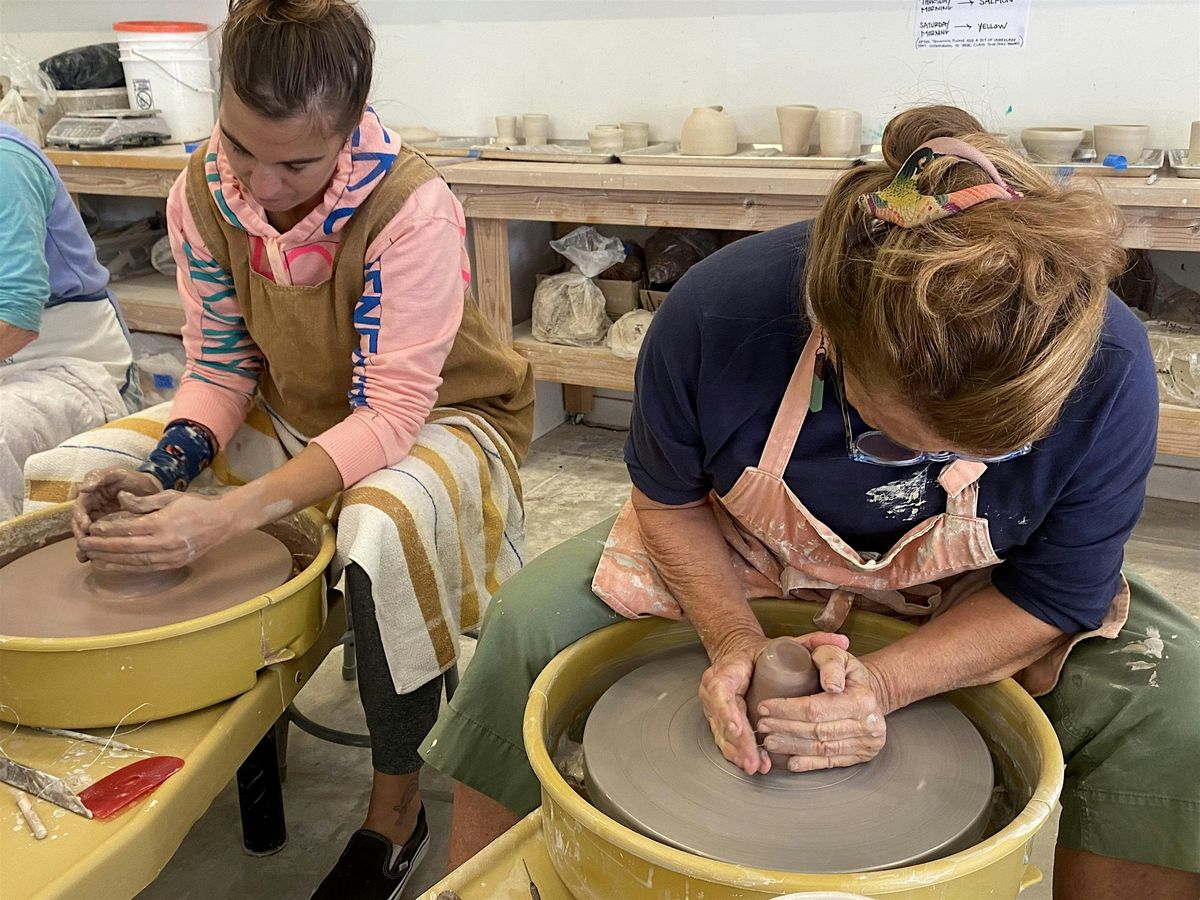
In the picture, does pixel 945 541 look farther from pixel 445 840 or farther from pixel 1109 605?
pixel 445 840

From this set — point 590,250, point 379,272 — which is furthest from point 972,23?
point 379,272

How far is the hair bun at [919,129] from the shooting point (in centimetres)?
112

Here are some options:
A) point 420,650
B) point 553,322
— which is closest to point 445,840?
point 420,650

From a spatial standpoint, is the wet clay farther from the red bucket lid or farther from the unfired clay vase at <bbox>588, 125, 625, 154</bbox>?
the red bucket lid

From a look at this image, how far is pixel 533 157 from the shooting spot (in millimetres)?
3248

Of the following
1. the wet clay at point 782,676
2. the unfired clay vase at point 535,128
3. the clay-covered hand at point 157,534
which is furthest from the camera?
the unfired clay vase at point 535,128

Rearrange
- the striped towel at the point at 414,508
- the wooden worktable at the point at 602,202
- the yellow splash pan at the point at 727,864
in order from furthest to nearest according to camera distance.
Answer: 1. the wooden worktable at the point at 602,202
2. the striped towel at the point at 414,508
3. the yellow splash pan at the point at 727,864

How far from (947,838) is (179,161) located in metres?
3.26

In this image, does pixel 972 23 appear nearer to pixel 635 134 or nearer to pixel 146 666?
pixel 635 134

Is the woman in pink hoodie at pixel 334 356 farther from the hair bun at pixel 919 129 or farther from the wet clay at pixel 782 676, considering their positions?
the hair bun at pixel 919 129

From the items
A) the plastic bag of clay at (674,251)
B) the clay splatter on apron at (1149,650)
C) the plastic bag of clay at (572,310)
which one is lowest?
the plastic bag of clay at (572,310)

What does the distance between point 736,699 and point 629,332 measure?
2115 millimetres

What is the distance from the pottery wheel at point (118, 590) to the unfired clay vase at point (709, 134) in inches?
79.9

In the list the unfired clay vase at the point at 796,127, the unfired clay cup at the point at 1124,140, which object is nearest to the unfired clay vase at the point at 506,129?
the unfired clay vase at the point at 796,127
